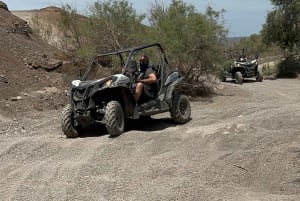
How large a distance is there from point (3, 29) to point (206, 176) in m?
16.0

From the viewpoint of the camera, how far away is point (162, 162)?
8.27 metres

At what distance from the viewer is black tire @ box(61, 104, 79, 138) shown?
11.0 meters

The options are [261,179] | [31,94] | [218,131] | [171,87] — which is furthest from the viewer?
[31,94]

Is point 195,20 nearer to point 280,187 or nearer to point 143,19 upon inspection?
point 143,19

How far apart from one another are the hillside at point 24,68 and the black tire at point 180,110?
4.81 metres

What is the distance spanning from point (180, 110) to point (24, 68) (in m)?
8.10

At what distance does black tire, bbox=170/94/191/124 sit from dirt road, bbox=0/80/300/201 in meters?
0.30

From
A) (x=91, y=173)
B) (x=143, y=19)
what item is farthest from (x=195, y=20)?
(x=91, y=173)

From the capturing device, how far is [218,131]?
10.2 meters

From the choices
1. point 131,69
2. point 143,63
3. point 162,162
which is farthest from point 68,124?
point 162,162

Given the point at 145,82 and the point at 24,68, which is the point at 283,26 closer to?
the point at 24,68

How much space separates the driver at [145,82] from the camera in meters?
11.4

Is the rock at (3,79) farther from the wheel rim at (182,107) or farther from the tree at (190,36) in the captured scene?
the wheel rim at (182,107)

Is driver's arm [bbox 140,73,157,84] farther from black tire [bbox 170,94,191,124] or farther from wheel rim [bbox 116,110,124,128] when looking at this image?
wheel rim [bbox 116,110,124,128]
